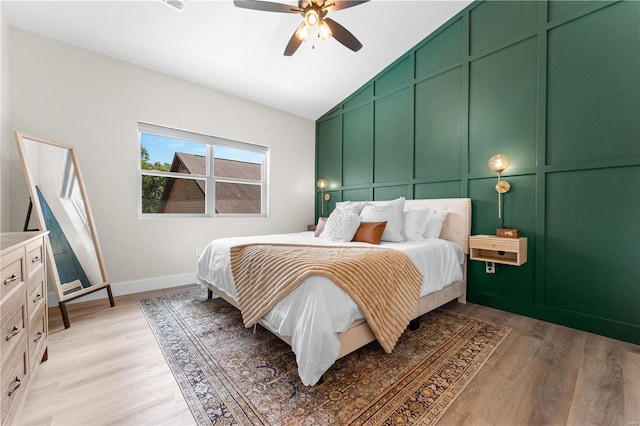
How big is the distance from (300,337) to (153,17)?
129 inches

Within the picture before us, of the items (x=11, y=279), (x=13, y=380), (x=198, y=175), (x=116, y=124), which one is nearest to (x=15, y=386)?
(x=13, y=380)

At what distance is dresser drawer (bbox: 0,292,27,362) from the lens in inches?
44.2

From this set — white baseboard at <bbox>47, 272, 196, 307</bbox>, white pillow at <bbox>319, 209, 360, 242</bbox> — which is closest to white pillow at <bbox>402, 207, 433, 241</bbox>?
white pillow at <bbox>319, 209, 360, 242</bbox>

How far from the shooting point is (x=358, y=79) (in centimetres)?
404

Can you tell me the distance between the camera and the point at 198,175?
384 cm

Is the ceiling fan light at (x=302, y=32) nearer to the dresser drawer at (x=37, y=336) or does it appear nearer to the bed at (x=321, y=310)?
the bed at (x=321, y=310)

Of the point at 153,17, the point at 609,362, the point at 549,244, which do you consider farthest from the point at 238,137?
the point at 609,362

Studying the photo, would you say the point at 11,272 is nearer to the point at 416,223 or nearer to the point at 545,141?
the point at 416,223

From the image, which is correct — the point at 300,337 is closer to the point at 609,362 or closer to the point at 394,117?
the point at 609,362

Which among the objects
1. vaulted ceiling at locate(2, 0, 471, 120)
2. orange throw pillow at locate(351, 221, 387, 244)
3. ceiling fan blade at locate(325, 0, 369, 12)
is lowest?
orange throw pillow at locate(351, 221, 387, 244)

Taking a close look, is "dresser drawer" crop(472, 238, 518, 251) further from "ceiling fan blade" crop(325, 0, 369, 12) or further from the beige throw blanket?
"ceiling fan blade" crop(325, 0, 369, 12)

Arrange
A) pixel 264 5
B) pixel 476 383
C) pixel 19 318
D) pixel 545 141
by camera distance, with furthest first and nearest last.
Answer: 1. pixel 545 141
2. pixel 264 5
3. pixel 476 383
4. pixel 19 318

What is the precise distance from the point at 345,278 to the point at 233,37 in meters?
2.98

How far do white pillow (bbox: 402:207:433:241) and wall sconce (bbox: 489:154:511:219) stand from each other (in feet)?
2.27
